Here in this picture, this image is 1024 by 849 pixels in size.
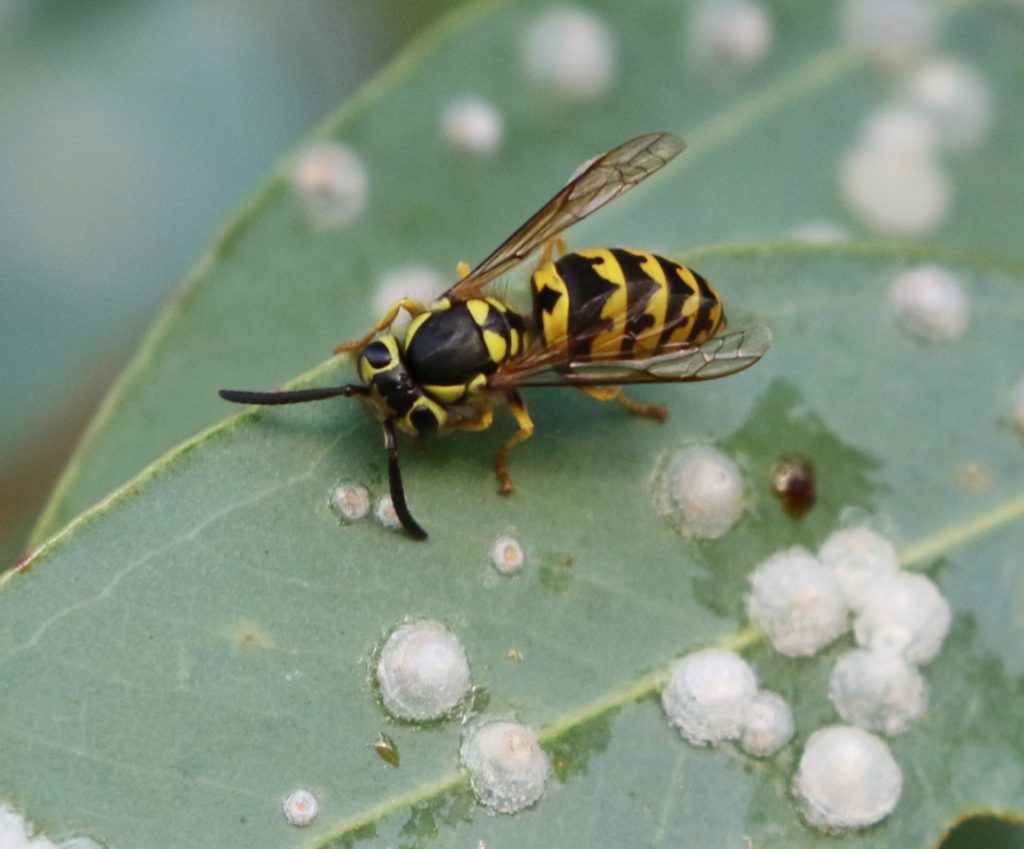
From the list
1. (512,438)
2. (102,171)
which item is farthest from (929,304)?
(102,171)

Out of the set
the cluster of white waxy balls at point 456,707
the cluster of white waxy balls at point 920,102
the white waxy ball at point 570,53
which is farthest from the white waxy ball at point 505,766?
the cluster of white waxy balls at point 920,102

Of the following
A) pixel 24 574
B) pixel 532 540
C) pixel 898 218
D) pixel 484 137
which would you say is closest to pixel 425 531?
pixel 532 540

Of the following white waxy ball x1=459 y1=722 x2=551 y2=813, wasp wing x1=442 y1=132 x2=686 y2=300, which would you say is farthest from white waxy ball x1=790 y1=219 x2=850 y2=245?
white waxy ball x1=459 y1=722 x2=551 y2=813

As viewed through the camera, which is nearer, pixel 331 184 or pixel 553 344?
pixel 553 344

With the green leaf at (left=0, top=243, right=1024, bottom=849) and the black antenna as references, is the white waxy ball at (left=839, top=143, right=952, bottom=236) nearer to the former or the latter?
the green leaf at (left=0, top=243, right=1024, bottom=849)

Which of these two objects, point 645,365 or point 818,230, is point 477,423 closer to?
point 645,365
